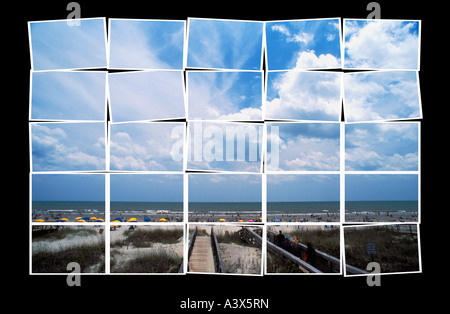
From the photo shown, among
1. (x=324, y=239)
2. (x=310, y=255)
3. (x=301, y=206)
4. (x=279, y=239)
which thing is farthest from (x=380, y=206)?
(x=279, y=239)

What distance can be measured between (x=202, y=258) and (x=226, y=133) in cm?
169

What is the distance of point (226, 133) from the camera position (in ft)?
10.3

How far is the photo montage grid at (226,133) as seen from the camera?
3125mm

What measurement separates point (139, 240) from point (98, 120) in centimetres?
170

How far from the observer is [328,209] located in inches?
136

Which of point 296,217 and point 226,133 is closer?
point 226,133

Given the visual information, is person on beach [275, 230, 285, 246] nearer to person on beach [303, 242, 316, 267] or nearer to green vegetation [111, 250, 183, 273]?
person on beach [303, 242, 316, 267]

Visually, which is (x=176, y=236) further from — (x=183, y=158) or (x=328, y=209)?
(x=328, y=209)

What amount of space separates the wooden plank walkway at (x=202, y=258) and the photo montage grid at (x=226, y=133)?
2cm

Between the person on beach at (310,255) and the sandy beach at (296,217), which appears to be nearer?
the sandy beach at (296,217)

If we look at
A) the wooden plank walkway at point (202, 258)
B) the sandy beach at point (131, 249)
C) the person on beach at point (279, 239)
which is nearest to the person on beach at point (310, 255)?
the person on beach at point (279, 239)

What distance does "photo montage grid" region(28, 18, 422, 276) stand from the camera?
123 inches

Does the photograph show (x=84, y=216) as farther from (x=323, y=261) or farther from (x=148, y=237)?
(x=323, y=261)

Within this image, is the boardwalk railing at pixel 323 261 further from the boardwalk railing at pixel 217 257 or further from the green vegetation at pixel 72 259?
the green vegetation at pixel 72 259
